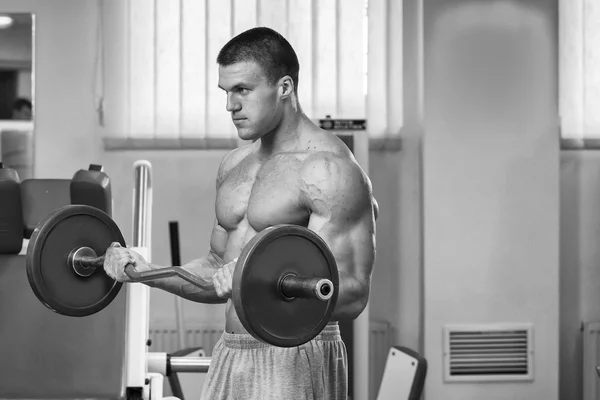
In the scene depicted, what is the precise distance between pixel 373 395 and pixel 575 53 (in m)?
2.17

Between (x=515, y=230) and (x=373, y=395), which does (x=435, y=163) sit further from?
(x=373, y=395)

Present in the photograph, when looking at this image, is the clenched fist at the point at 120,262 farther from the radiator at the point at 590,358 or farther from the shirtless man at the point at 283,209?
the radiator at the point at 590,358

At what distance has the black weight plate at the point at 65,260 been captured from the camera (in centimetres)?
184

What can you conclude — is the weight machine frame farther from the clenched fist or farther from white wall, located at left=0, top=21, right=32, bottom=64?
white wall, located at left=0, top=21, right=32, bottom=64

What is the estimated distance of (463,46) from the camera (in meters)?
4.59

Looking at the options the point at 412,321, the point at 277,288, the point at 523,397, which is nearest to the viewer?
the point at 277,288

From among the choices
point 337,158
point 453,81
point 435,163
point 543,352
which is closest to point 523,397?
point 543,352

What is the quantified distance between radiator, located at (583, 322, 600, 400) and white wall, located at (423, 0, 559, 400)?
263mm

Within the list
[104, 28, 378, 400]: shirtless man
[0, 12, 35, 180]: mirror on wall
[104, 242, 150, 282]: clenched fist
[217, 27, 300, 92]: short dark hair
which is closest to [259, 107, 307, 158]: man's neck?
[104, 28, 378, 400]: shirtless man

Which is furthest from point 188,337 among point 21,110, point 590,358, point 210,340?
point 590,358

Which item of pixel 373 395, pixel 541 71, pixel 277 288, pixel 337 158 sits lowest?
pixel 373 395

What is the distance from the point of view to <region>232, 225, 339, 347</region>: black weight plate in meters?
1.44

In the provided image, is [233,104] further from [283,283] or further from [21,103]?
[21,103]

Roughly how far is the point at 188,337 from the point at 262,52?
10.6 ft
